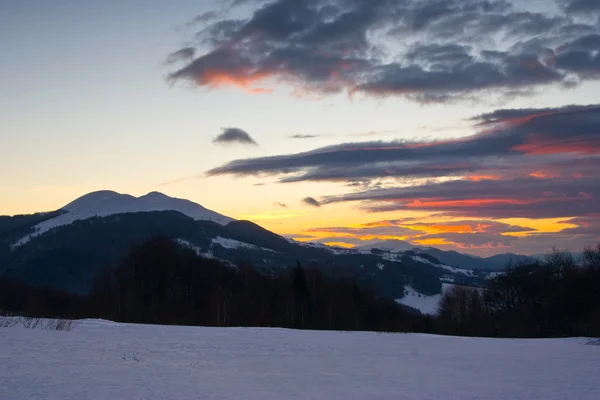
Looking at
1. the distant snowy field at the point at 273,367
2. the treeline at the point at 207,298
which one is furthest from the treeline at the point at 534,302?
the distant snowy field at the point at 273,367

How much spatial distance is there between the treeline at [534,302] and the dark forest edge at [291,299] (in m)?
0.13

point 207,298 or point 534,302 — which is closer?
point 534,302

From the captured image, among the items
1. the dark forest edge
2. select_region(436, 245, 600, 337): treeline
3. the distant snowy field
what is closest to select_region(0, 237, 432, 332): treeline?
the dark forest edge

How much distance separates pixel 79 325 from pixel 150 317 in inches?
1710

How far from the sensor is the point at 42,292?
11125cm

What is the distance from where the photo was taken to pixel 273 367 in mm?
21406

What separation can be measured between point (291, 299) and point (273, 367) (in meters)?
67.7

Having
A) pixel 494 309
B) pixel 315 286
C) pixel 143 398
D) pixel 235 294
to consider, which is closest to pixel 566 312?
pixel 494 309

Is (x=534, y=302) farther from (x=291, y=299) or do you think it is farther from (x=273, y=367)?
(x=273, y=367)

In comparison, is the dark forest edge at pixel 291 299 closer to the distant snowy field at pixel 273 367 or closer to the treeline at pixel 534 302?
the treeline at pixel 534 302

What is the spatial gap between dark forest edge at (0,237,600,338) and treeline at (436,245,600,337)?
5.0 inches

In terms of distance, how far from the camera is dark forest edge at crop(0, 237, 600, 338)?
71312 millimetres

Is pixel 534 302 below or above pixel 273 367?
below

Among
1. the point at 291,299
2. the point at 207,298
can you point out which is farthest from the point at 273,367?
the point at 207,298
